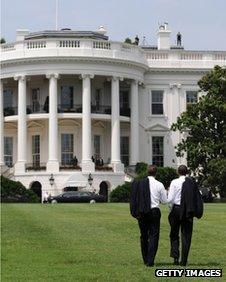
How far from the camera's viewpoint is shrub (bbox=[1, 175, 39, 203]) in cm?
5800

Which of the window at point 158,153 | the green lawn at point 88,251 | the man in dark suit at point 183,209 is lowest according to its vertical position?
the green lawn at point 88,251

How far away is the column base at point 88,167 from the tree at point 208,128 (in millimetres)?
8228

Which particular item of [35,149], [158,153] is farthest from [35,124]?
[158,153]

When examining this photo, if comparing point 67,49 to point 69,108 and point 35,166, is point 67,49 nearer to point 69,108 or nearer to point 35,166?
point 69,108

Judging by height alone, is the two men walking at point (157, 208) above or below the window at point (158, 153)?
below

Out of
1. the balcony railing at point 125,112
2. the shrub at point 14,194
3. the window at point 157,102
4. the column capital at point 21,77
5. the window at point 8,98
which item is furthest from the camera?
the window at point 157,102

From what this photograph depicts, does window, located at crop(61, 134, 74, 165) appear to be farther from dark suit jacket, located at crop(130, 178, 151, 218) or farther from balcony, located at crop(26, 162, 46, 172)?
dark suit jacket, located at crop(130, 178, 151, 218)

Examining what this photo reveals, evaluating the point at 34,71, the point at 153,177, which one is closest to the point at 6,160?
the point at 34,71

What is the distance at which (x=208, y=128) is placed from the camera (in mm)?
58719

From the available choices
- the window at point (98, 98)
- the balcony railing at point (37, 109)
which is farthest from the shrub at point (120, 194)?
the window at point (98, 98)

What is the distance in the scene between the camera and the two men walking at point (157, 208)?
607 inches

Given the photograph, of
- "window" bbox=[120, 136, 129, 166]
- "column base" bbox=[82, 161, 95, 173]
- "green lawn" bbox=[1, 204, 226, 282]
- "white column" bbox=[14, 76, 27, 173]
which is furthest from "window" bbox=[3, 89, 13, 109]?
"green lawn" bbox=[1, 204, 226, 282]

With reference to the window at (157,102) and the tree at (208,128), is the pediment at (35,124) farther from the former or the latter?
the tree at (208,128)

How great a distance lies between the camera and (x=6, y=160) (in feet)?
229
